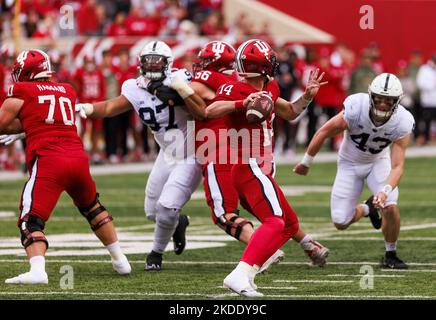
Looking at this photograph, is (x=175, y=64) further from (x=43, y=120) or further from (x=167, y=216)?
(x=43, y=120)

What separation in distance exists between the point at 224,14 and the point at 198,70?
59.5ft

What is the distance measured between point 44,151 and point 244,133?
1.39 m

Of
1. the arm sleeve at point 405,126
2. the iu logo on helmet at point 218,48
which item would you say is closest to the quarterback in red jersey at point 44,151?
the iu logo on helmet at point 218,48

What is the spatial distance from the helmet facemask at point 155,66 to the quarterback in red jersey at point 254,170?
107 centimetres

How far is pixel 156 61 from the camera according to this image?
948cm

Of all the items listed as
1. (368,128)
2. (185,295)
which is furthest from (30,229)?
(368,128)

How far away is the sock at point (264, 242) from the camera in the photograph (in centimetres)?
786

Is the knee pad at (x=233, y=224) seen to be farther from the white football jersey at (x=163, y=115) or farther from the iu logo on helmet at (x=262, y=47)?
the iu logo on helmet at (x=262, y=47)

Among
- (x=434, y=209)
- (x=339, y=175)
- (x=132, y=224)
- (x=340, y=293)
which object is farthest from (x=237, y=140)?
(x=434, y=209)

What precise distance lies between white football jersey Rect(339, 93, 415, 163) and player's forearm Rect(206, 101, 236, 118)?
163cm

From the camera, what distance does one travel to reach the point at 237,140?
8.27m

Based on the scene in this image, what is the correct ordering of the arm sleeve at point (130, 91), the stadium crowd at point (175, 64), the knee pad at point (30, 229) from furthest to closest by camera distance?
the stadium crowd at point (175, 64) < the arm sleeve at point (130, 91) < the knee pad at point (30, 229)

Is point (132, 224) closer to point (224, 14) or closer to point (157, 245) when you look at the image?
point (157, 245)

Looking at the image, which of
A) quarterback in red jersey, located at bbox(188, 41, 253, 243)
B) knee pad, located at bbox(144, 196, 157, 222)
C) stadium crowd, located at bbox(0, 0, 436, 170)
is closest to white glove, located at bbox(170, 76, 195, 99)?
quarterback in red jersey, located at bbox(188, 41, 253, 243)
